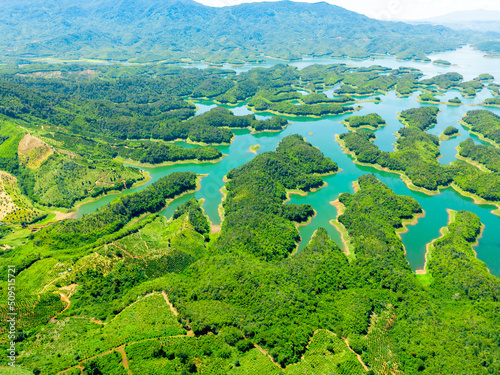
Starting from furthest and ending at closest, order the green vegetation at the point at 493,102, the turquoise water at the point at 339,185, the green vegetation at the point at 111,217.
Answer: the green vegetation at the point at 493,102
the turquoise water at the point at 339,185
the green vegetation at the point at 111,217

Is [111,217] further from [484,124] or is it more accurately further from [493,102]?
[493,102]

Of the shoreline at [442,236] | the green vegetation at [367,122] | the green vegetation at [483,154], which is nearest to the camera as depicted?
the shoreline at [442,236]

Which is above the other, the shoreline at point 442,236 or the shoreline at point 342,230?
the shoreline at point 342,230

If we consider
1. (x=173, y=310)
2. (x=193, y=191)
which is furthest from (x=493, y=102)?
(x=173, y=310)

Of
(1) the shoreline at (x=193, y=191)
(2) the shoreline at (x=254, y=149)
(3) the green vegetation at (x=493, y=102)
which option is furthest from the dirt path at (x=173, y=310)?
(3) the green vegetation at (x=493, y=102)

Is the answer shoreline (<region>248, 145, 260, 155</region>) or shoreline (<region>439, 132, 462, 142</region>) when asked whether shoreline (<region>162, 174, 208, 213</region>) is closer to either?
shoreline (<region>248, 145, 260, 155</region>)

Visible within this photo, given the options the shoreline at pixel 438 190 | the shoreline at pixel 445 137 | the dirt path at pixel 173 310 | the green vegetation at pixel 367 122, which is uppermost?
the green vegetation at pixel 367 122

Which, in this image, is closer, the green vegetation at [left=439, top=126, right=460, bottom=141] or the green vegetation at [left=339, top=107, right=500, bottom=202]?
the green vegetation at [left=339, top=107, right=500, bottom=202]

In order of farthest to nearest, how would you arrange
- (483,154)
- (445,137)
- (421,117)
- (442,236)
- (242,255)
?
1. (421,117)
2. (445,137)
3. (483,154)
4. (442,236)
5. (242,255)

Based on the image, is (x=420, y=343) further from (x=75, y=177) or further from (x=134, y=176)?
(x=75, y=177)

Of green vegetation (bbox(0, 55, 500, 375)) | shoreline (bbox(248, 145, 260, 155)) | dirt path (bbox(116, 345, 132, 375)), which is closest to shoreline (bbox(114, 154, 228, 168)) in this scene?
green vegetation (bbox(0, 55, 500, 375))

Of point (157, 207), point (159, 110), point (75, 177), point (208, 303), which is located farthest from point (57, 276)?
A: point (159, 110)

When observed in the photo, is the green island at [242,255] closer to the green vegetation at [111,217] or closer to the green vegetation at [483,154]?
the green vegetation at [111,217]
